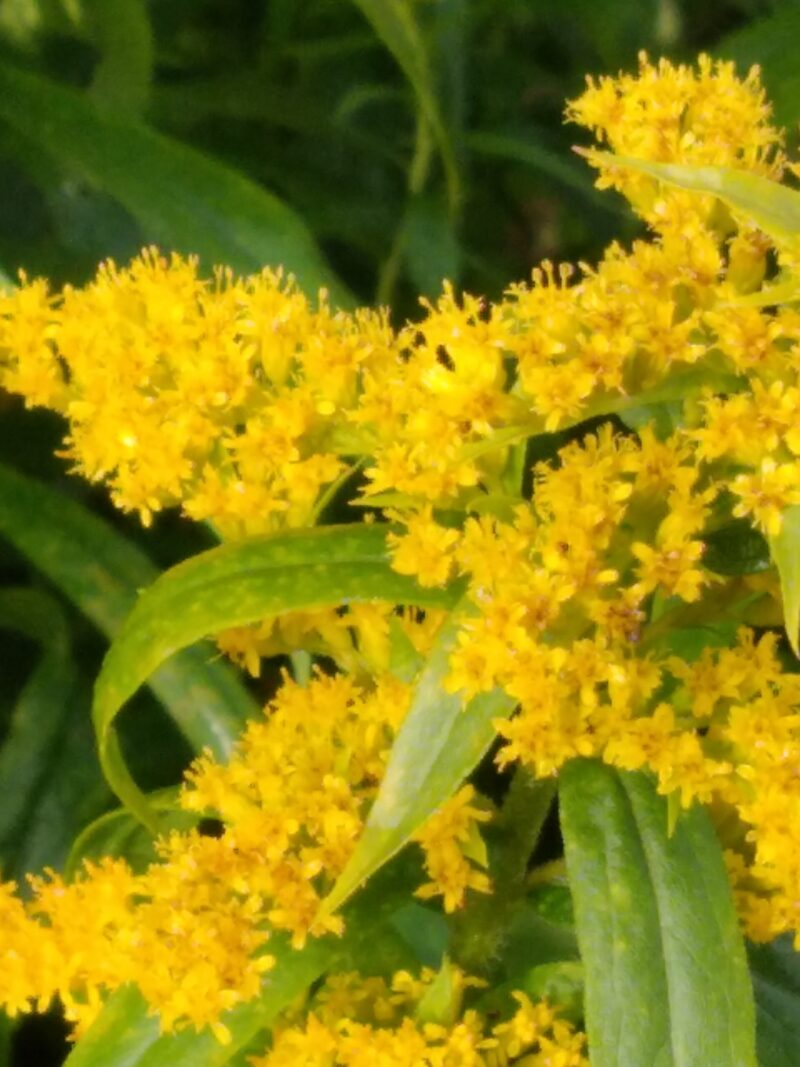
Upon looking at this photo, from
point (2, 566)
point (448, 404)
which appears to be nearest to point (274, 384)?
point (448, 404)

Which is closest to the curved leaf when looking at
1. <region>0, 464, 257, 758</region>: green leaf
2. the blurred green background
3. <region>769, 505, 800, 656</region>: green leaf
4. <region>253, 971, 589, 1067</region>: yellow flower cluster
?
the blurred green background

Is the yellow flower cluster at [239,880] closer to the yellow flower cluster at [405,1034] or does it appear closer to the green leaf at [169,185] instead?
the yellow flower cluster at [405,1034]

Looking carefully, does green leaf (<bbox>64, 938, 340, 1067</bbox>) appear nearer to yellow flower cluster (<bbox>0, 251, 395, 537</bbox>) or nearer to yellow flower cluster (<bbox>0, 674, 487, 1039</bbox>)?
yellow flower cluster (<bbox>0, 674, 487, 1039</bbox>)

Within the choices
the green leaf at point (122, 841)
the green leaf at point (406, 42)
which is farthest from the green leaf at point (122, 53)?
the green leaf at point (122, 841)

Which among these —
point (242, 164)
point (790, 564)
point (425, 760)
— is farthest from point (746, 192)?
point (242, 164)

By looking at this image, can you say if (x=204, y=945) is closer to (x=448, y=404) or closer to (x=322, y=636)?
(x=322, y=636)

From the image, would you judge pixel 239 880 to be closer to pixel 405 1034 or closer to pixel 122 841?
pixel 405 1034
